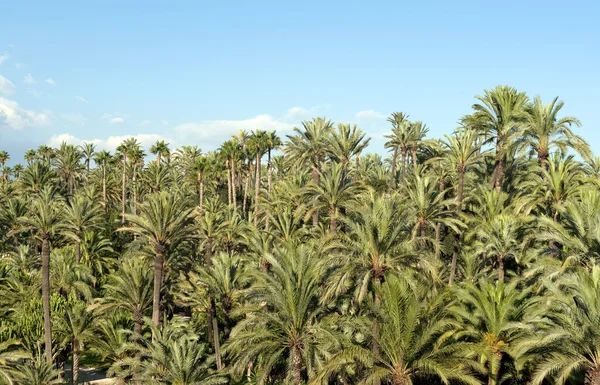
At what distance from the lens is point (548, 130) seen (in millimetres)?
39844

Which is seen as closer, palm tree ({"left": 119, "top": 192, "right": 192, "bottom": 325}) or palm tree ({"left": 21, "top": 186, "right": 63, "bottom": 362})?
palm tree ({"left": 119, "top": 192, "right": 192, "bottom": 325})

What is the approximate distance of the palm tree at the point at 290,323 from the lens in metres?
23.4

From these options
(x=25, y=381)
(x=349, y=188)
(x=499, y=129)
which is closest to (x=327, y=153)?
(x=349, y=188)

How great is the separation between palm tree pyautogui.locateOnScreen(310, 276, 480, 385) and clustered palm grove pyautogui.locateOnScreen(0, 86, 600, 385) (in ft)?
0.30

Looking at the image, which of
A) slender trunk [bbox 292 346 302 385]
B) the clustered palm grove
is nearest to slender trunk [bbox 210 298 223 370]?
the clustered palm grove

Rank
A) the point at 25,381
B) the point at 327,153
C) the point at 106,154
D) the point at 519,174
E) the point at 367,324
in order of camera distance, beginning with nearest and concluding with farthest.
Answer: the point at 367,324
the point at 25,381
the point at 519,174
the point at 327,153
the point at 106,154

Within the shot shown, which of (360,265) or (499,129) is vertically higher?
(499,129)

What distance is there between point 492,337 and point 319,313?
29.5 feet

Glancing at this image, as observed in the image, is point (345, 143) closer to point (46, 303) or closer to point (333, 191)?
point (333, 191)

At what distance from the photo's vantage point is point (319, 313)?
24.8 metres

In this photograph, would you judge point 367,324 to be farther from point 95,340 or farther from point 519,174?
point 519,174

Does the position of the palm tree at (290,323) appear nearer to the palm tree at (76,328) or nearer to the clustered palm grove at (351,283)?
the clustered palm grove at (351,283)

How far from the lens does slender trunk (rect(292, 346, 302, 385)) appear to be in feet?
76.4

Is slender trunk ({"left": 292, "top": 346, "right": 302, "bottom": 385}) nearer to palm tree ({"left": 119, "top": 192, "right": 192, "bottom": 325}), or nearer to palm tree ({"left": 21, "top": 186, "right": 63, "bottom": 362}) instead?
palm tree ({"left": 119, "top": 192, "right": 192, "bottom": 325})
